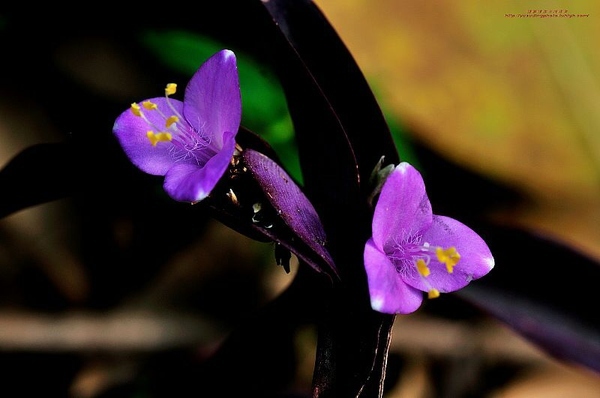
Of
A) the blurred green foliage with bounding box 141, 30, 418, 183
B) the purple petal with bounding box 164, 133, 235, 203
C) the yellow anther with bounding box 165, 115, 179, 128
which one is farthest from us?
the blurred green foliage with bounding box 141, 30, 418, 183

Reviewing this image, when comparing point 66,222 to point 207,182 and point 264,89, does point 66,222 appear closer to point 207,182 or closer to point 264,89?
point 264,89

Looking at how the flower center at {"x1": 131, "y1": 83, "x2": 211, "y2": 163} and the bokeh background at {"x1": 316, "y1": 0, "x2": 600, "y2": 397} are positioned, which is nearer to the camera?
the flower center at {"x1": 131, "y1": 83, "x2": 211, "y2": 163}

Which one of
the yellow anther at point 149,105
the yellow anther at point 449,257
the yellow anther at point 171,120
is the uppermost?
the yellow anther at point 149,105

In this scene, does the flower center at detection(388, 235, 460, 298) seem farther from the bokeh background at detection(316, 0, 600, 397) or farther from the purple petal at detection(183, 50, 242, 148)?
the bokeh background at detection(316, 0, 600, 397)

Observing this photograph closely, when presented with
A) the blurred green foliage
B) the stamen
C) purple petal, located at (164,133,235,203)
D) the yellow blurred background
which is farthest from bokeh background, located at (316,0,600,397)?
purple petal, located at (164,133,235,203)

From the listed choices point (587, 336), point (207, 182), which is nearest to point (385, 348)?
point (207, 182)

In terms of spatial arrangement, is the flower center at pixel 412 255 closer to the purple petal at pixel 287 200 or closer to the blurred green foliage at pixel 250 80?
the purple petal at pixel 287 200

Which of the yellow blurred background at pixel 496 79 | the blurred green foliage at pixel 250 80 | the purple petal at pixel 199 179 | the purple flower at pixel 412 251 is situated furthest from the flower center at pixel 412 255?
the yellow blurred background at pixel 496 79
